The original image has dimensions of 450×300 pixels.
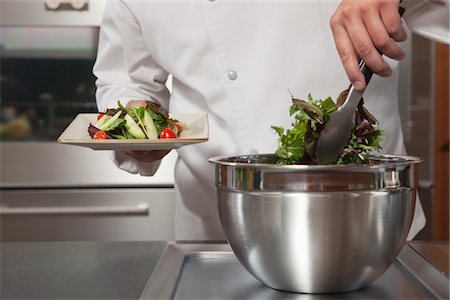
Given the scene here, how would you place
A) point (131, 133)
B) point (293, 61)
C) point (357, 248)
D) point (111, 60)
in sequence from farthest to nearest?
1. point (111, 60)
2. point (293, 61)
3. point (131, 133)
4. point (357, 248)

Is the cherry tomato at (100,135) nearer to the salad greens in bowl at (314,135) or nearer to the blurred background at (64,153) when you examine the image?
the salad greens in bowl at (314,135)

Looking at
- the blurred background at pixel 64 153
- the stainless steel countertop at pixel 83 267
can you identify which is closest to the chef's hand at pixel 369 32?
the stainless steel countertop at pixel 83 267

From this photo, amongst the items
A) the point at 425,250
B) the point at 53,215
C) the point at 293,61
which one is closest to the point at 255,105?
the point at 293,61

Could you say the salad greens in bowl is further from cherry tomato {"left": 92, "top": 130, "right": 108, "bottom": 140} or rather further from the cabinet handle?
the cabinet handle

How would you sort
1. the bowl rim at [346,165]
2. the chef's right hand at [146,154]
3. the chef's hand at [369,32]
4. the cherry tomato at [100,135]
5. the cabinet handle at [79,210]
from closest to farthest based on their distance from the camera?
the bowl rim at [346,165], the chef's hand at [369,32], the cherry tomato at [100,135], the chef's right hand at [146,154], the cabinet handle at [79,210]

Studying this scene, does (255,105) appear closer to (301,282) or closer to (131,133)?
(131,133)

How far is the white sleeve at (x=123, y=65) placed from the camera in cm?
114

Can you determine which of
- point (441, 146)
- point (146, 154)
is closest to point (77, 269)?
point (146, 154)

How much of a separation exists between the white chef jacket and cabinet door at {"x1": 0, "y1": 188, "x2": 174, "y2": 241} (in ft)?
1.81

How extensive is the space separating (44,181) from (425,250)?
114 centimetres

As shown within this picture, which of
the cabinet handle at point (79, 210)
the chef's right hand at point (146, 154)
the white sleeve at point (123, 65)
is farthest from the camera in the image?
the cabinet handle at point (79, 210)

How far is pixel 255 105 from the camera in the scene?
105cm

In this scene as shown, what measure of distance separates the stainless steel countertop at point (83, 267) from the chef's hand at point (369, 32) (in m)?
0.23

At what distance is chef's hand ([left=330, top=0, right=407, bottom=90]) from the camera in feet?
2.26
